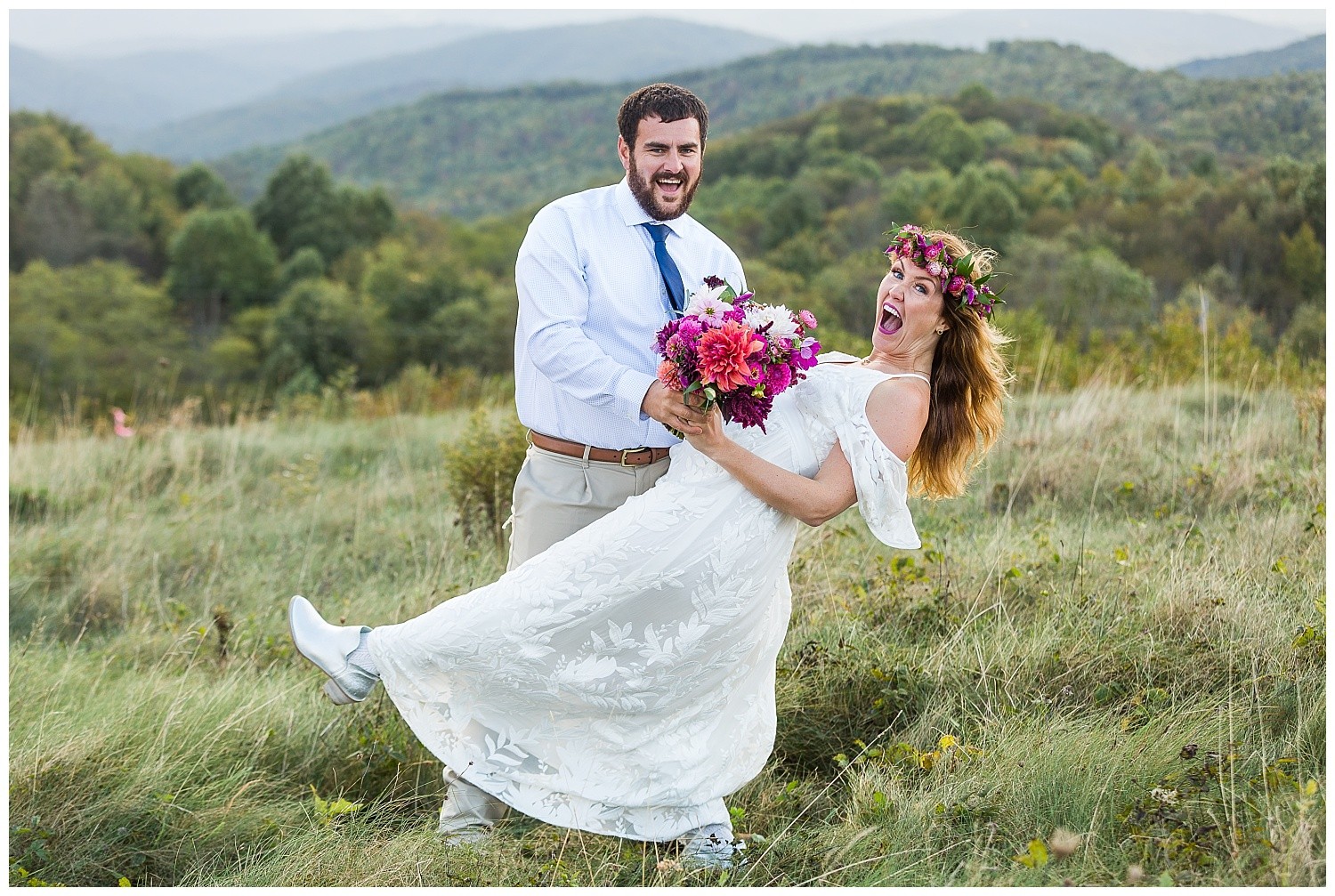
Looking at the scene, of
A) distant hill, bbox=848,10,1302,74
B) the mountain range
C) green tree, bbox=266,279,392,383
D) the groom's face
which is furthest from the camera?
the mountain range

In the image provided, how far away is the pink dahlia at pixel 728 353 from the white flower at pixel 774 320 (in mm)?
79

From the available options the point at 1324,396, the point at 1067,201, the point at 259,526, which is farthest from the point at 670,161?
the point at 1067,201

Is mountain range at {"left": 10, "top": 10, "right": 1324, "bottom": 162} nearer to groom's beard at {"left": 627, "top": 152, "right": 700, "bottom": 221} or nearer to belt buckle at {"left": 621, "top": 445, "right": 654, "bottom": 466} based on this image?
groom's beard at {"left": 627, "top": 152, "right": 700, "bottom": 221}

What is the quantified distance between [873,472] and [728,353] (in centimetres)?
63

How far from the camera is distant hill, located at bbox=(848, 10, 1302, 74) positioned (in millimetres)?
26828

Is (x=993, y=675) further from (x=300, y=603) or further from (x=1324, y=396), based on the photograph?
(x=1324, y=396)

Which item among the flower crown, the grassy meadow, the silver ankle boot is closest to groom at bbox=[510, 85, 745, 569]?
the flower crown

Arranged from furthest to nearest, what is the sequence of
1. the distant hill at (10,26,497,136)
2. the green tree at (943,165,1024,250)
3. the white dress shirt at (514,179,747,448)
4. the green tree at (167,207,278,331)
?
1. the distant hill at (10,26,497,136)
2. the green tree at (167,207,278,331)
3. the green tree at (943,165,1024,250)
4. the white dress shirt at (514,179,747,448)

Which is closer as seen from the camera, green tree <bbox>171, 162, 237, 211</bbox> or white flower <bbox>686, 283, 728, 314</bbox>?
white flower <bbox>686, 283, 728, 314</bbox>

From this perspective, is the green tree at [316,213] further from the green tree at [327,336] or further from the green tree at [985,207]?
the green tree at [985,207]

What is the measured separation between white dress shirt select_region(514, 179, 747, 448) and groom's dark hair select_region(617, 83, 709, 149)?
20 cm

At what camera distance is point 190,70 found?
7067 inches

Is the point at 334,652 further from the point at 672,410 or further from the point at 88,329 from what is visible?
the point at 88,329

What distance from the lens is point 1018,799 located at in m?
3.29
